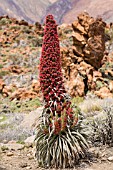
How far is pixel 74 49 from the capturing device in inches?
611

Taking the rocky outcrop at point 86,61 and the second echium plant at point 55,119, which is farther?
the rocky outcrop at point 86,61

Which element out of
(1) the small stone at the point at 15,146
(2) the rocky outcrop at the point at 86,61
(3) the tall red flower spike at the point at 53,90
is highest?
(2) the rocky outcrop at the point at 86,61

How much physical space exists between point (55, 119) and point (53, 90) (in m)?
0.47

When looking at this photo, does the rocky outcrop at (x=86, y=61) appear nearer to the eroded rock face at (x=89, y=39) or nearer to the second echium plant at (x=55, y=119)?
the eroded rock face at (x=89, y=39)

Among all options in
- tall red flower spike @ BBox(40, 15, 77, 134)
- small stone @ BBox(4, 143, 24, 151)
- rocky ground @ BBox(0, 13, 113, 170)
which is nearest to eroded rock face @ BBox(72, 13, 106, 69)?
rocky ground @ BBox(0, 13, 113, 170)

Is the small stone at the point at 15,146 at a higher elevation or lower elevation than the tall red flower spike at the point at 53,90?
lower

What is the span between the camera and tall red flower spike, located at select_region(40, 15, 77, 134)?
5.16m

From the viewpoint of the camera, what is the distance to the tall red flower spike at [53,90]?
5160 millimetres

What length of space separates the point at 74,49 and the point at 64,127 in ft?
35.0

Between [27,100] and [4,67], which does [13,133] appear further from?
[4,67]

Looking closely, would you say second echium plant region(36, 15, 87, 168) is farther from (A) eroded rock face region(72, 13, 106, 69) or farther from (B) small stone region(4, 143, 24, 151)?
(A) eroded rock face region(72, 13, 106, 69)

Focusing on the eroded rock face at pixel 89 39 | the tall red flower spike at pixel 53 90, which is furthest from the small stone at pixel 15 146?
the eroded rock face at pixel 89 39

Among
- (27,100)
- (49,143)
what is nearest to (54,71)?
(49,143)

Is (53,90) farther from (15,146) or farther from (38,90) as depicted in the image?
(38,90)
